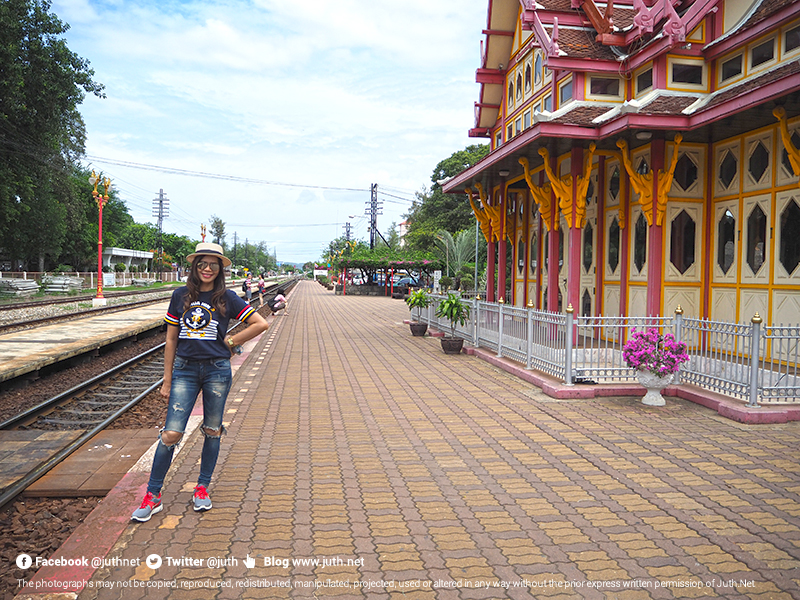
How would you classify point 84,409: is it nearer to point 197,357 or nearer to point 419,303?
point 197,357

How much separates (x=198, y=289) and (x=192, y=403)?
83cm

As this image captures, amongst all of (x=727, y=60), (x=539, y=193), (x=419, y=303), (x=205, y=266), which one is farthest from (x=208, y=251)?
(x=419, y=303)

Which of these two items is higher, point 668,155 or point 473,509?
point 668,155

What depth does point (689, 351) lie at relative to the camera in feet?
29.8

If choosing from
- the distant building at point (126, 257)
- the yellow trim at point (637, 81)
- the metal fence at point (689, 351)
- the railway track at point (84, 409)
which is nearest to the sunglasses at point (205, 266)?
the railway track at point (84, 409)

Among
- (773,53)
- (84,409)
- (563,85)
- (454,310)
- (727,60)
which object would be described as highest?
(563,85)

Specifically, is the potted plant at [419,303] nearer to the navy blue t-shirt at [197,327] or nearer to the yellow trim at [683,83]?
the yellow trim at [683,83]

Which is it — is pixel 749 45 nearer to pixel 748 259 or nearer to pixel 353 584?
pixel 748 259

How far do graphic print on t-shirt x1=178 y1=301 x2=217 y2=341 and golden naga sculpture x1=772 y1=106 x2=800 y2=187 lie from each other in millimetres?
8930

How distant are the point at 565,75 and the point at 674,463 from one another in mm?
10799

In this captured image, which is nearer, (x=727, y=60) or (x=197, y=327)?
(x=197, y=327)

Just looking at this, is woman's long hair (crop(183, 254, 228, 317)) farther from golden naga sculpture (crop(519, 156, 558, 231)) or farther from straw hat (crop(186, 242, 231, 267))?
golden naga sculpture (crop(519, 156, 558, 231))

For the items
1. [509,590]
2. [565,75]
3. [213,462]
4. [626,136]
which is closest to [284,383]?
[213,462]

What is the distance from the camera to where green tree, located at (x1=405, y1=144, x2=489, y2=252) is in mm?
44562
